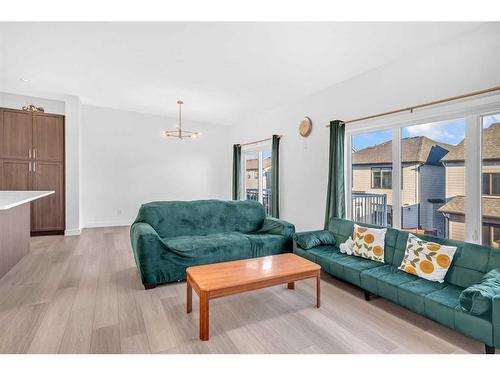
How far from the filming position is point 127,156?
251 inches

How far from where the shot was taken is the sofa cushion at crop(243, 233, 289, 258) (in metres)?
3.35

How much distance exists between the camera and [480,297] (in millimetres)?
1687

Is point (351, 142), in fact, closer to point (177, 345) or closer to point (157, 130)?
point (177, 345)

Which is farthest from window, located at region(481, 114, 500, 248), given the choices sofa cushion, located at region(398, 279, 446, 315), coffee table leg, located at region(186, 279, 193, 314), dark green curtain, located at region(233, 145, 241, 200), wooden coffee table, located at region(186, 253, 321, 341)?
dark green curtain, located at region(233, 145, 241, 200)

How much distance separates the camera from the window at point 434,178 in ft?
8.87

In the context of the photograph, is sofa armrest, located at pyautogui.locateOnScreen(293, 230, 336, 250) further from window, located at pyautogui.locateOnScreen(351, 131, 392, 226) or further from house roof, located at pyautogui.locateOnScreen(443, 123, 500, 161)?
house roof, located at pyautogui.locateOnScreen(443, 123, 500, 161)

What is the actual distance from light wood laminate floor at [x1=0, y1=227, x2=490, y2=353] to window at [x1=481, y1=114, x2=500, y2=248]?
1.08 m

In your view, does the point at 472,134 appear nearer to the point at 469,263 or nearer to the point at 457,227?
the point at 457,227

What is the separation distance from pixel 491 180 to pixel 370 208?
1431mm

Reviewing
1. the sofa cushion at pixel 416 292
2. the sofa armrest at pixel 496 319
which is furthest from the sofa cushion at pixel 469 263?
the sofa armrest at pixel 496 319

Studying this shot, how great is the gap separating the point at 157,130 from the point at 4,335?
5417mm

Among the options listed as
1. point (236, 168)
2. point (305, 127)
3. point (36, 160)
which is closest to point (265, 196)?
point (236, 168)

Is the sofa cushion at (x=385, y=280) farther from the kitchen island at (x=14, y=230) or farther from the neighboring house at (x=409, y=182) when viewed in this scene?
the kitchen island at (x=14, y=230)
